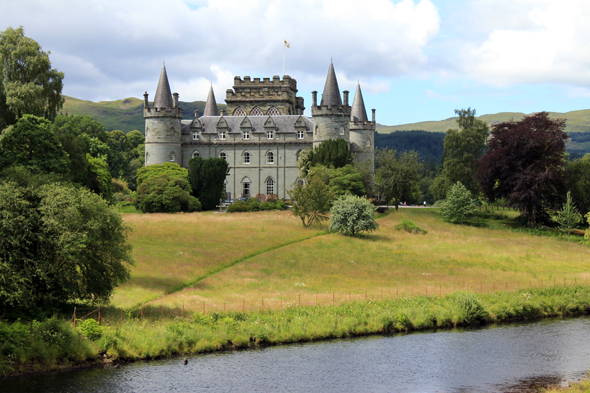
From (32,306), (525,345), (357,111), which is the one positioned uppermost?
(357,111)

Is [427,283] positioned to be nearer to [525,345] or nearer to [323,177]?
[525,345]

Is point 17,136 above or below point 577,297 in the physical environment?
above

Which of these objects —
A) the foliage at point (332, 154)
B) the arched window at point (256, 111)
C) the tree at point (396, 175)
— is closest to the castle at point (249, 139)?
the arched window at point (256, 111)

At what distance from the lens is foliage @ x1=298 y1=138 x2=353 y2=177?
67250 millimetres

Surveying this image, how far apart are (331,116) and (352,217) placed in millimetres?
25354

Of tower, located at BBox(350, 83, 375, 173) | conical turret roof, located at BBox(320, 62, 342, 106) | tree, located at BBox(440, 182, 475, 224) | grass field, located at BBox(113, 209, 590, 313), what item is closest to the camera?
grass field, located at BBox(113, 209, 590, 313)

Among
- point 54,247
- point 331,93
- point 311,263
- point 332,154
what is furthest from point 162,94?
point 54,247

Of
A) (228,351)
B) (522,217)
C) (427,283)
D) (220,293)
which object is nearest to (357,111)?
(522,217)

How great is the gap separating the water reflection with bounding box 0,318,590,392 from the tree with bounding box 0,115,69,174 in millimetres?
22088

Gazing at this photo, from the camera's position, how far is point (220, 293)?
104 feet

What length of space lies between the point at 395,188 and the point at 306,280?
33474mm

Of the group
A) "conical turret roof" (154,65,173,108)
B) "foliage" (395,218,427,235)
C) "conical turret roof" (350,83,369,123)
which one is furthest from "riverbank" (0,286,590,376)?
"conical turret roof" (154,65,173,108)

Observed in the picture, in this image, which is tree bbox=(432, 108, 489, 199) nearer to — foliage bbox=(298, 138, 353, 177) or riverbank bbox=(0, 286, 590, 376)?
foliage bbox=(298, 138, 353, 177)

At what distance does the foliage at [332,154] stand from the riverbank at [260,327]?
34527 mm
